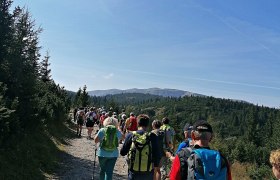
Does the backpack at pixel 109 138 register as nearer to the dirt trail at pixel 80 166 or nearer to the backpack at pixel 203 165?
the dirt trail at pixel 80 166

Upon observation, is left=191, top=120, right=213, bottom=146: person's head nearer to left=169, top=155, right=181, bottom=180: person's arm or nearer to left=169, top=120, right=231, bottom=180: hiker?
left=169, top=120, right=231, bottom=180: hiker

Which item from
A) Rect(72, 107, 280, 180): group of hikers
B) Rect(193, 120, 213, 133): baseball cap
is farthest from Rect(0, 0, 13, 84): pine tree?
Rect(193, 120, 213, 133): baseball cap

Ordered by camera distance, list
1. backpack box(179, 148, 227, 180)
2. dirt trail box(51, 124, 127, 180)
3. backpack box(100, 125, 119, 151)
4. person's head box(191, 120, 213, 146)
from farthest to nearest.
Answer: dirt trail box(51, 124, 127, 180), backpack box(100, 125, 119, 151), person's head box(191, 120, 213, 146), backpack box(179, 148, 227, 180)

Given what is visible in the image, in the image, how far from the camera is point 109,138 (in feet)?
28.6

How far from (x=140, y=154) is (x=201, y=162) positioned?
2613 millimetres

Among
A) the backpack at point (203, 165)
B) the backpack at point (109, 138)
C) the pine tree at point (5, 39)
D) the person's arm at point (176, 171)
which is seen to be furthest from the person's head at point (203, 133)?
the pine tree at point (5, 39)

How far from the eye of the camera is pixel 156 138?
712cm

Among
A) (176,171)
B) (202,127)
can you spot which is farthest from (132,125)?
(176,171)

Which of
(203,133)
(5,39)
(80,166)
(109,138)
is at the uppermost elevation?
(5,39)

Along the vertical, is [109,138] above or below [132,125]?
below

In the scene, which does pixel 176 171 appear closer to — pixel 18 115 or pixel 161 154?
pixel 161 154

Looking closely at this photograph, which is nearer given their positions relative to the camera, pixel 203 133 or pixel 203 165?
pixel 203 165

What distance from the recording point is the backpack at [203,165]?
4395mm

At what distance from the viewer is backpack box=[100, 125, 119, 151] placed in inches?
343
